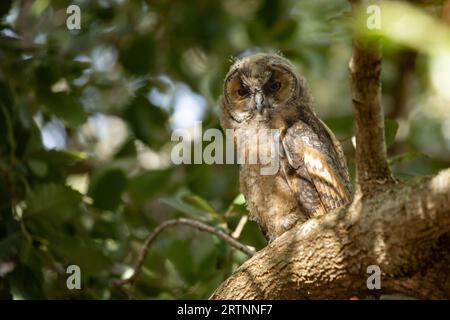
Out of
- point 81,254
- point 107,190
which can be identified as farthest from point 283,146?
point 81,254

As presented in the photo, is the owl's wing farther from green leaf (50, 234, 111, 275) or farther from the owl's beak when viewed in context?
green leaf (50, 234, 111, 275)

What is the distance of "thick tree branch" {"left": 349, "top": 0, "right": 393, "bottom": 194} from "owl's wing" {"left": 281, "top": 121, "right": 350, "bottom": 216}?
153 cm

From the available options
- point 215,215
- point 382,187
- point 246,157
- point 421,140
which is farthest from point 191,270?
point 421,140

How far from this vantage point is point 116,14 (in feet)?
19.3

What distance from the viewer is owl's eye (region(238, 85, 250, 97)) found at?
4.66 meters

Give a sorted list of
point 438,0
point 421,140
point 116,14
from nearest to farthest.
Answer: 1. point 438,0
2. point 116,14
3. point 421,140

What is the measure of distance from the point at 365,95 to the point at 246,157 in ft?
7.39

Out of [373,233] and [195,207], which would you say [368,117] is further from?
[195,207]

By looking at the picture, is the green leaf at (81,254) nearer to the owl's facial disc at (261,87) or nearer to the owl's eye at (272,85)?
the owl's facial disc at (261,87)

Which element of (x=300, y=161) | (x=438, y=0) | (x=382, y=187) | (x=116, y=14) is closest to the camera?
(x=438, y=0)

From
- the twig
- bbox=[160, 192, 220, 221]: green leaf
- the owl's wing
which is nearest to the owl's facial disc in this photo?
the owl's wing

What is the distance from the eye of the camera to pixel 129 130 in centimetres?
568

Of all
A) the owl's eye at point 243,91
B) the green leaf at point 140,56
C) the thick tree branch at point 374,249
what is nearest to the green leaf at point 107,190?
the owl's eye at point 243,91
